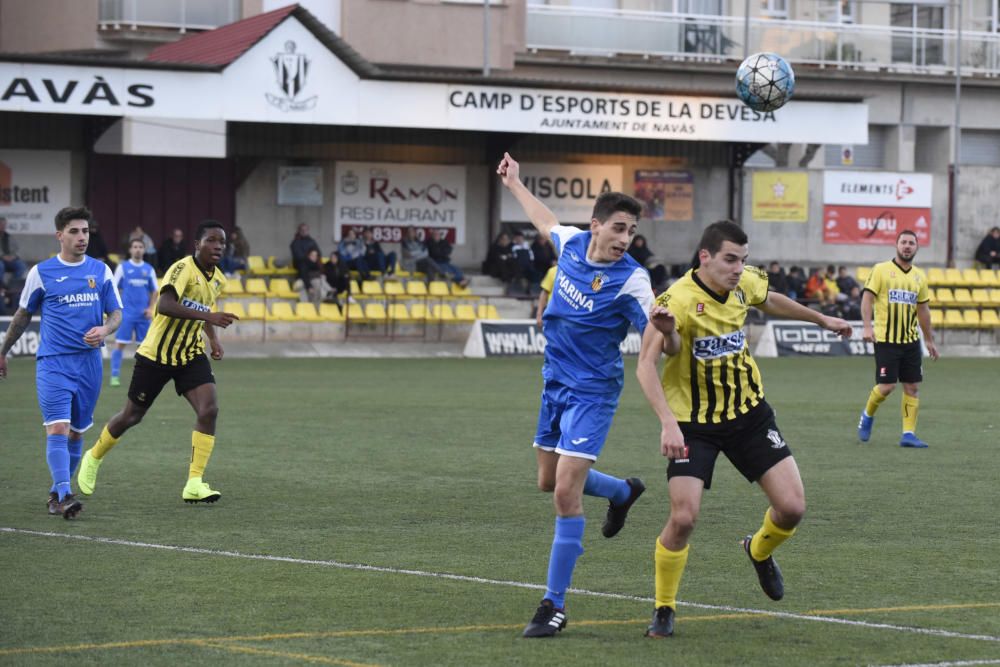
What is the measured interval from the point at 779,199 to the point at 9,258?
18080mm

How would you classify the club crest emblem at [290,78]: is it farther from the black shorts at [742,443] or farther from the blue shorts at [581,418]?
the black shorts at [742,443]

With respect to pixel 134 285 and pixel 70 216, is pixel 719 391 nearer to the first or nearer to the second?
pixel 70 216

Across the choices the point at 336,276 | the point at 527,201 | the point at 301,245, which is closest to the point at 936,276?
the point at 336,276

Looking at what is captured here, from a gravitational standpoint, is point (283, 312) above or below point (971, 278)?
below

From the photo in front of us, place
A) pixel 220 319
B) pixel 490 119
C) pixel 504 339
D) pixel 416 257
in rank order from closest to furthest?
pixel 220 319 < pixel 504 339 < pixel 490 119 < pixel 416 257

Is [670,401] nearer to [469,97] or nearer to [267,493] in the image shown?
[267,493]

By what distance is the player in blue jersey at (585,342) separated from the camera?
7578mm

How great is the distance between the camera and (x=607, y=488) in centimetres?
921

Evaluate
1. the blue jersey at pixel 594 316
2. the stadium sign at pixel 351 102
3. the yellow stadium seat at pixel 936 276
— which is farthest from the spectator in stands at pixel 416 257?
the blue jersey at pixel 594 316

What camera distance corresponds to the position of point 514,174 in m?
8.94

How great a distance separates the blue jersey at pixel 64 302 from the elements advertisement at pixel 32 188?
23.6m

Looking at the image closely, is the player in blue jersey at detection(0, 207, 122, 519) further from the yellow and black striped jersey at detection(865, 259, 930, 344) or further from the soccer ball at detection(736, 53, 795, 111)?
the soccer ball at detection(736, 53, 795, 111)

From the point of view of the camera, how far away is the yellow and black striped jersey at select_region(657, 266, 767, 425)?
7609mm

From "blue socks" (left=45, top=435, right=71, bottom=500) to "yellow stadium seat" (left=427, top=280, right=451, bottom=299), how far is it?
22.9 metres
